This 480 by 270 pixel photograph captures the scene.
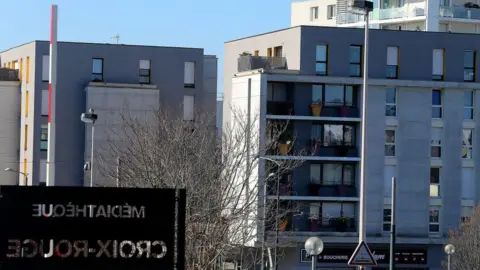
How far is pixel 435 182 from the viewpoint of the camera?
65.7 meters

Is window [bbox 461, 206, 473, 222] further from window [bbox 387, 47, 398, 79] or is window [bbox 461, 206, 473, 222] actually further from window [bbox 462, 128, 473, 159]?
window [bbox 387, 47, 398, 79]

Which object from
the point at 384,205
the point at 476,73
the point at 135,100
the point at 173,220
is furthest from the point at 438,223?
the point at 173,220

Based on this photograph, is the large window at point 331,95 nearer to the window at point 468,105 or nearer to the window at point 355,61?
the window at point 355,61

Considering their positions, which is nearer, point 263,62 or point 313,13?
point 263,62

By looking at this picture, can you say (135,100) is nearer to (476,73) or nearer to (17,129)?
(17,129)

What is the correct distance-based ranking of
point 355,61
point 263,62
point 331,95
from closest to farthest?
point 331,95 < point 355,61 < point 263,62

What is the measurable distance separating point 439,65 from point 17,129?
101ft

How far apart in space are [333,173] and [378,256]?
5.00m

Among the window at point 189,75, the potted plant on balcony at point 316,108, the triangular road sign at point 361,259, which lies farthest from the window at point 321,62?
the triangular road sign at point 361,259

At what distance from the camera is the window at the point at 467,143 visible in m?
65.8

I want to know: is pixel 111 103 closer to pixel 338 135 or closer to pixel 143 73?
pixel 143 73

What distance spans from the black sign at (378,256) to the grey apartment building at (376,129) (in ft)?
0.24

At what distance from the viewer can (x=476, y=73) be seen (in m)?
66.4

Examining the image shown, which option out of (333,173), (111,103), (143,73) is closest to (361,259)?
(333,173)
